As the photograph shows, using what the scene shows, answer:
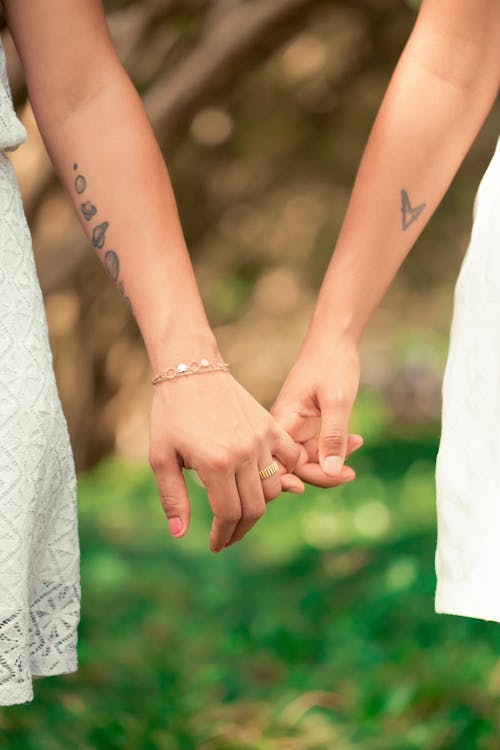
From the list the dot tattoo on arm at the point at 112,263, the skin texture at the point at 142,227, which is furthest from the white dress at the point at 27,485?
the dot tattoo on arm at the point at 112,263

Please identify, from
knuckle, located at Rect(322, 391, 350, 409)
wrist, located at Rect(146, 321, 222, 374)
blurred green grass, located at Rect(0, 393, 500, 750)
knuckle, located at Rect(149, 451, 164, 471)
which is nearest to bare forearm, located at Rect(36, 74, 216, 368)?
wrist, located at Rect(146, 321, 222, 374)

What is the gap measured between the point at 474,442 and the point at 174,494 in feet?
1.22

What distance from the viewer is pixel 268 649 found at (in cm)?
344

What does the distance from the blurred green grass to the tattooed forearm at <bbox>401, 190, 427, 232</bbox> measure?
5.87ft

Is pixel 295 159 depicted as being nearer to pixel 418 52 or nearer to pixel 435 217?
pixel 435 217

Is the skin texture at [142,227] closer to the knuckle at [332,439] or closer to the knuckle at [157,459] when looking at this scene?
the knuckle at [157,459]

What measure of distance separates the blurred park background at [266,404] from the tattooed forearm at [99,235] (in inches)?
74.4

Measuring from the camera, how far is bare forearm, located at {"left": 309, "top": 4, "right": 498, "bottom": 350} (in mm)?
1615

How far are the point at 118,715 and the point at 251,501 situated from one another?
1.88m

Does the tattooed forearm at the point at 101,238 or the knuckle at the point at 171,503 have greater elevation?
the tattooed forearm at the point at 101,238

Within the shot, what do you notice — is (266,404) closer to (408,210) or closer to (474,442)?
(408,210)

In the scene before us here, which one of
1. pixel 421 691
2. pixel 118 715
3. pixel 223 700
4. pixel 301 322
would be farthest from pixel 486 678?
pixel 301 322

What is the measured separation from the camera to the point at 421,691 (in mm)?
3168

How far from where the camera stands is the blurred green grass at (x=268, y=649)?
10.2 feet
